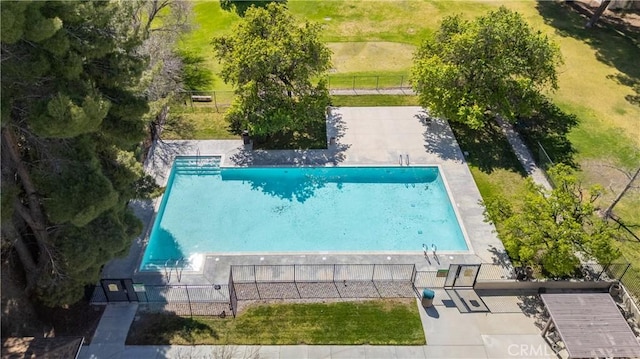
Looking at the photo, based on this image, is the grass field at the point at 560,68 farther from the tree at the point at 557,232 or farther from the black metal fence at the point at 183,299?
the black metal fence at the point at 183,299

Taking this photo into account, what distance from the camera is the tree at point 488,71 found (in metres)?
29.1

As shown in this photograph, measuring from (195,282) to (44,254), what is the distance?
6.31 metres

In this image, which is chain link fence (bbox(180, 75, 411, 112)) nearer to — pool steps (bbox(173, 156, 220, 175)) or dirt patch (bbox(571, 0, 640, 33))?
pool steps (bbox(173, 156, 220, 175))

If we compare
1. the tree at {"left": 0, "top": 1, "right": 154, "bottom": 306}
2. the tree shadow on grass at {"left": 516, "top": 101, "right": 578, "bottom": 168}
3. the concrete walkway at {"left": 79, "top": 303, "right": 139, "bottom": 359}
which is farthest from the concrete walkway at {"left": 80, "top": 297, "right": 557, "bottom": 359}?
the tree shadow on grass at {"left": 516, "top": 101, "right": 578, "bottom": 168}

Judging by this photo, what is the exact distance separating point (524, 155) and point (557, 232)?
1028 cm

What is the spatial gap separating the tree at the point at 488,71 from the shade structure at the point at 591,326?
38.3 feet

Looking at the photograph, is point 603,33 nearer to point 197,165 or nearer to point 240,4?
point 240,4

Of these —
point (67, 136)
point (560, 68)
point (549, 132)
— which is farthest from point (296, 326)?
point (560, 68)

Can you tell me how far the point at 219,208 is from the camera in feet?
89.8

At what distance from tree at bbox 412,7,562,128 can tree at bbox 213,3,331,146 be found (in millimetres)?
6534

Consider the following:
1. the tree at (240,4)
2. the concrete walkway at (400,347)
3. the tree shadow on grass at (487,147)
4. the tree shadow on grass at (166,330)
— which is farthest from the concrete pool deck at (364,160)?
the tree at (240,4)

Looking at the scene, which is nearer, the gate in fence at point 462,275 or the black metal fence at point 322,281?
the gate in fence at point 462,275

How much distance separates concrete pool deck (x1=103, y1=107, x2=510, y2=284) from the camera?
23797mm

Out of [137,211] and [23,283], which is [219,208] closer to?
[137,211]
